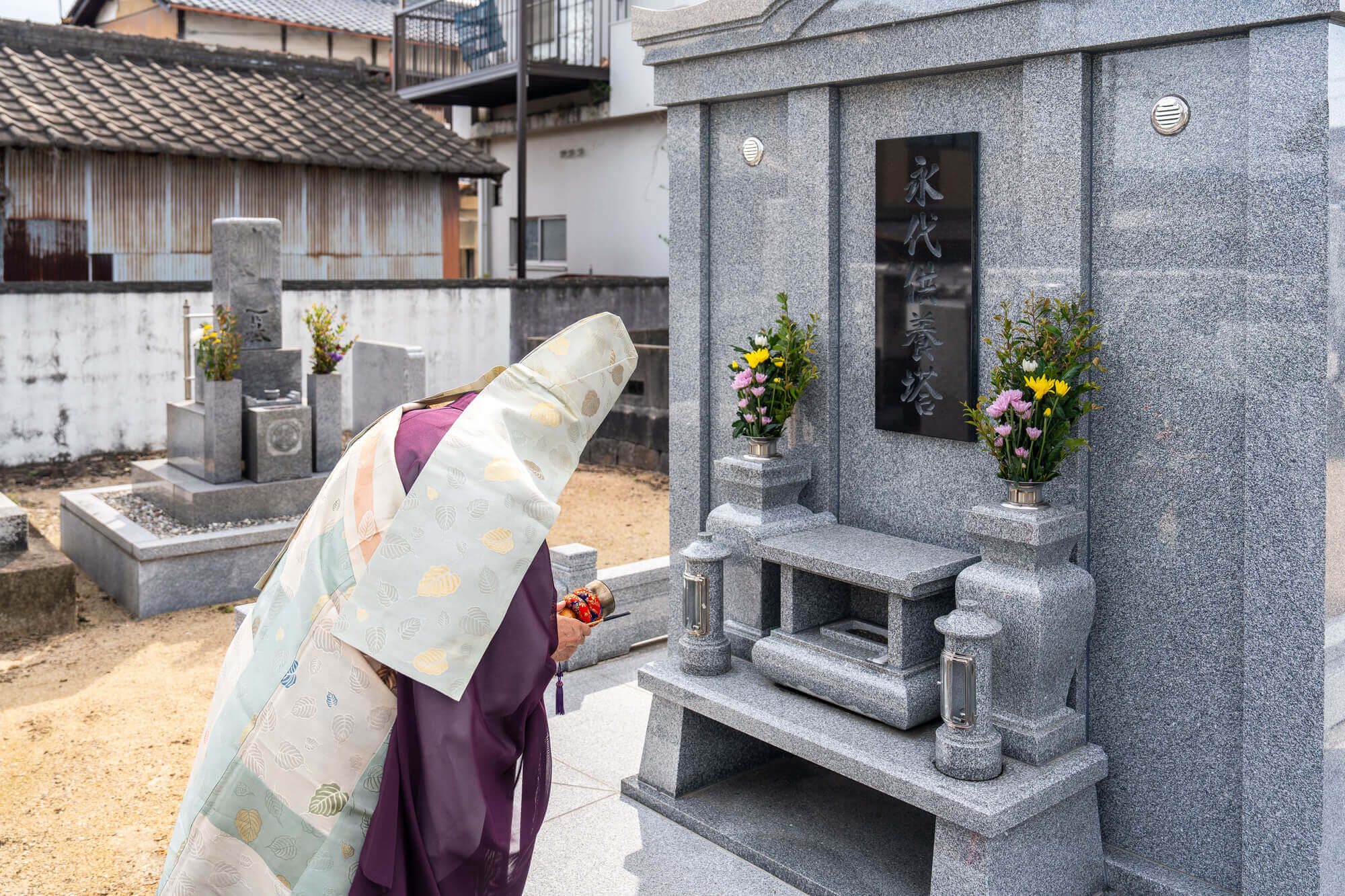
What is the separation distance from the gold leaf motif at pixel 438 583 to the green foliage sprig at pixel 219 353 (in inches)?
282

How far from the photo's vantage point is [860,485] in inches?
180

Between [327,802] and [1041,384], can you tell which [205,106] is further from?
[327,802]

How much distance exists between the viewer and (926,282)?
13.8 feet

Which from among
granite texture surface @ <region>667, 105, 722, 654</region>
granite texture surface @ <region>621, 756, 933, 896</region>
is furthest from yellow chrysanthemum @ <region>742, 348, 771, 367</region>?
granite texture surface @ <region>621, 756, 933, 896</region>

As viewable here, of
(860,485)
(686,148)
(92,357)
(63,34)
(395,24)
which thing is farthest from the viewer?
(395,24)

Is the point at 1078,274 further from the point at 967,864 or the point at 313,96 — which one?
the point at 313,96

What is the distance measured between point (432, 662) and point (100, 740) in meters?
4.15

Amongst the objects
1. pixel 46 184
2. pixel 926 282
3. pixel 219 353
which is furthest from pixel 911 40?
pixel 46 184

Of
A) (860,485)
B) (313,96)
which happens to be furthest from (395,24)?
(860,485)

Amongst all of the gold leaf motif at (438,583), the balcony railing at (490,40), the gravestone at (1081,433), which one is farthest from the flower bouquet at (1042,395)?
the balcony railing at (490,40)

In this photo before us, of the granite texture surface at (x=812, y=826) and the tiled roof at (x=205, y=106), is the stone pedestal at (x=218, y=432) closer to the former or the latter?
the granite texture surface at (x=812, y=826)

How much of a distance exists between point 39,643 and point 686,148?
17.2ft

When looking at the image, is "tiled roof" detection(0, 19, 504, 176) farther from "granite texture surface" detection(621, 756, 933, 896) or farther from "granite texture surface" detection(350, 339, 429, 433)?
"granite texture surface" detection(621, 756, 933, 896)

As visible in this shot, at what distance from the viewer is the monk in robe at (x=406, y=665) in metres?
2.39
